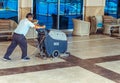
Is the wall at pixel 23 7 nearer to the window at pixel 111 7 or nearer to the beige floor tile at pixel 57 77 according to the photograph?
the window at pixel 111 7

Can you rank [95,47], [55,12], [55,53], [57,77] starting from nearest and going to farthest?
[57,77], [55,53], [95,47], [55,12]

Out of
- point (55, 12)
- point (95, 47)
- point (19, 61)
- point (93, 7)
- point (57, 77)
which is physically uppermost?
point (93, 7)

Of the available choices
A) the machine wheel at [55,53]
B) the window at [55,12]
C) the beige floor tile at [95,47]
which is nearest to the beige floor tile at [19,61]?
the machine wheel at [55,53]

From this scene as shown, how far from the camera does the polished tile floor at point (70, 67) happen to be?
666 centimetres

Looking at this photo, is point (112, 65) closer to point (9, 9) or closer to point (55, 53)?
point (55, 53)

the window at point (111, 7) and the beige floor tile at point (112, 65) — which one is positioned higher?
the window at point (111, 7)

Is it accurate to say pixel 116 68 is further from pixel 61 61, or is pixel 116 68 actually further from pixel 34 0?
pixel 34 0

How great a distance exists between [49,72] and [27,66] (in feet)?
2.48

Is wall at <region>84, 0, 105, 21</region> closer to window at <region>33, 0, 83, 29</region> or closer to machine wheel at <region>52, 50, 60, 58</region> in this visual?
window at <region>33, 0, 83, 29</region>

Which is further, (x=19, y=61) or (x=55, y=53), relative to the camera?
(x=55, y=53)

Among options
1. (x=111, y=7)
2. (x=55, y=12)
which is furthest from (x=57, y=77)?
(x=111, y=7)

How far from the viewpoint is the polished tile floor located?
6.66m

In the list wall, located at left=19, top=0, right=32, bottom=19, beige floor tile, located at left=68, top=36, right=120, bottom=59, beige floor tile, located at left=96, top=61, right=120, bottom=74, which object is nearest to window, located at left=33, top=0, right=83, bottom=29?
wall, located at left=19, top=0, right=32, bottom=19

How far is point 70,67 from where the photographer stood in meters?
7.67
